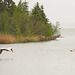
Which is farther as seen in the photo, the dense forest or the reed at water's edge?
the dense forest

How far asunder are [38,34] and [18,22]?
5.39 meters

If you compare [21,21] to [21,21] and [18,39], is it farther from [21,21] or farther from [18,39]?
[18,39]

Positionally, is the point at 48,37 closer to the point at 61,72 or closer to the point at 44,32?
the point at 44,32

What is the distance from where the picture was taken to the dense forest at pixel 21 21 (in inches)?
1639

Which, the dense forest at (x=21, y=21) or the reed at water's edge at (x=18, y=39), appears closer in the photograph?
the reed at water's edge at (x=18, y=39)

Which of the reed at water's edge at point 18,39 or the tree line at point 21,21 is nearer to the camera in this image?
the reed at water's edge at point 18,39

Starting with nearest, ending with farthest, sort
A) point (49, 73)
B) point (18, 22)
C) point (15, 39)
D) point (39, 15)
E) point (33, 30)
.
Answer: point (49, 73) < point (15, 39) < point (18, 22) < point (33, 30) < point (39, 15)

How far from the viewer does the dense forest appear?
137ft

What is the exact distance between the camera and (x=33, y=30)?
157 feet

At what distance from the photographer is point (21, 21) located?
44.7m

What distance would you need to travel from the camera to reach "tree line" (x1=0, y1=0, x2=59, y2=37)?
137ft

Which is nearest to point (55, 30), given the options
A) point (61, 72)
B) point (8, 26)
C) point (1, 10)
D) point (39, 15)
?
point (39, 15)

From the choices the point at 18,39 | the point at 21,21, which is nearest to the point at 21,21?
the point at 21,21

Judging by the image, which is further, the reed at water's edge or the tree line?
the tree line
